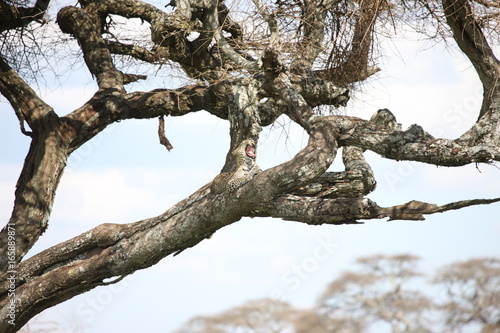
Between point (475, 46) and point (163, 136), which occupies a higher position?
point (163, 136)

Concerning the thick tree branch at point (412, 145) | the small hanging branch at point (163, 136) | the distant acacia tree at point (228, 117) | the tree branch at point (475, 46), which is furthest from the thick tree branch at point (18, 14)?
the tree branch at point (475, 46)

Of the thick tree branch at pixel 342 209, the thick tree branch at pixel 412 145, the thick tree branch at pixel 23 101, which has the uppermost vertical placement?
the thick tree branch at pixel 23 101

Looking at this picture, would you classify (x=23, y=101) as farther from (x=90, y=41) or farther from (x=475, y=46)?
(x=475, y=46)

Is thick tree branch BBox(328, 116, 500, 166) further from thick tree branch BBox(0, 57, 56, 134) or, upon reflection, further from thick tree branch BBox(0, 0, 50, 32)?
thick tree branch BBox(0, 0, 50, 32)

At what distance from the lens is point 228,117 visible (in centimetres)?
502

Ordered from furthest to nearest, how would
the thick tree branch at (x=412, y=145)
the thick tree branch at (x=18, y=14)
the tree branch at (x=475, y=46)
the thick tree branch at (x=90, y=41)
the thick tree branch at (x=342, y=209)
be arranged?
1. the thick tree branch at (x=18, y=14)
2. the thick tree branch at (x=90, y=41)
3. the tree branch at (x=475, y=46)
4. the thick tree branch at (x=412, y=145)
5. the thick tree branch at (x=342, y=209)

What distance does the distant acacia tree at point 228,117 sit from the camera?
3.91 metres

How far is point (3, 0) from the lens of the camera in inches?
222

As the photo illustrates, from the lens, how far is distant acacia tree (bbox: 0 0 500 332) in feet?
12.8

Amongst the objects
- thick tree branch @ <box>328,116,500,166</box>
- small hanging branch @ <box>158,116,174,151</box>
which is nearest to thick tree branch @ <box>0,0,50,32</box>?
small hanging branch @ <box>158,116,174,151</box>

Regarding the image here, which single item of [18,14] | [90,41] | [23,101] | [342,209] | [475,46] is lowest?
[342,209]

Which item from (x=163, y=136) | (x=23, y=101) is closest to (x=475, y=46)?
(x=163, y=136)

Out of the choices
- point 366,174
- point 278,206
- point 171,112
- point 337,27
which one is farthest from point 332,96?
point 278,206

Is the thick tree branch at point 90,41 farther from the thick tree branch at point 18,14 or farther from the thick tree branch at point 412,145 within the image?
the thick tree branch at point 412,145
